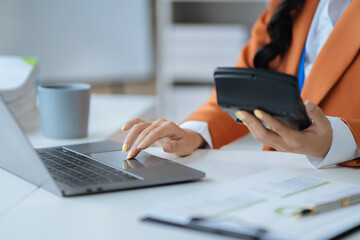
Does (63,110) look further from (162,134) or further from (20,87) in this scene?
(162,134)

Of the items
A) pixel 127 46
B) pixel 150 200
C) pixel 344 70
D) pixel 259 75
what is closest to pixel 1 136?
pixel 150 200

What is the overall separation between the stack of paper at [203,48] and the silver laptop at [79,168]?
79.6 inches

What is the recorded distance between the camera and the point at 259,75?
0.66m

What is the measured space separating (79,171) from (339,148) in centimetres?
40

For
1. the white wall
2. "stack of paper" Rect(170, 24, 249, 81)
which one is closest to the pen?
the white wall

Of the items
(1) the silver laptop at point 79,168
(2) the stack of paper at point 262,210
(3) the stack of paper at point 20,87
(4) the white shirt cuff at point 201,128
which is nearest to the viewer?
(2) the stack of paper at point 262,210

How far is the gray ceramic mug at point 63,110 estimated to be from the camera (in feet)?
3.52

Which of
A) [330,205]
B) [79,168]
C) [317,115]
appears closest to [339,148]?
[317,115]

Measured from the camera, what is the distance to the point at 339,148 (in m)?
0.81

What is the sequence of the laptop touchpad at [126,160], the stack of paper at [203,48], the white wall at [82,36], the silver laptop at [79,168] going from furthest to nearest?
1. the stack of paper at [203,48]
2. the white wall at [82,36]
3. the laptop touchpad at [126,160]
4. the silver laptop at [79,168]

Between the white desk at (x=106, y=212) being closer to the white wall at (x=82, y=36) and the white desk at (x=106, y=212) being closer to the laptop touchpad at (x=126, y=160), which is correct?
the laptop touchpad at (x=126, y=160)

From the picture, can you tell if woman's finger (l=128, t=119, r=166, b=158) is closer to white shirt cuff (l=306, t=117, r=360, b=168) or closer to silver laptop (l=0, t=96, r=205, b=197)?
silver laptop (l=0, t=96, r=205, b=197)

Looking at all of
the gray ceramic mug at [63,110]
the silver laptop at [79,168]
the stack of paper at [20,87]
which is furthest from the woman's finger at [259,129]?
the stack of paper at [20,87]

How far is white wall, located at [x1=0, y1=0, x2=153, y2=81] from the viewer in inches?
94.6
